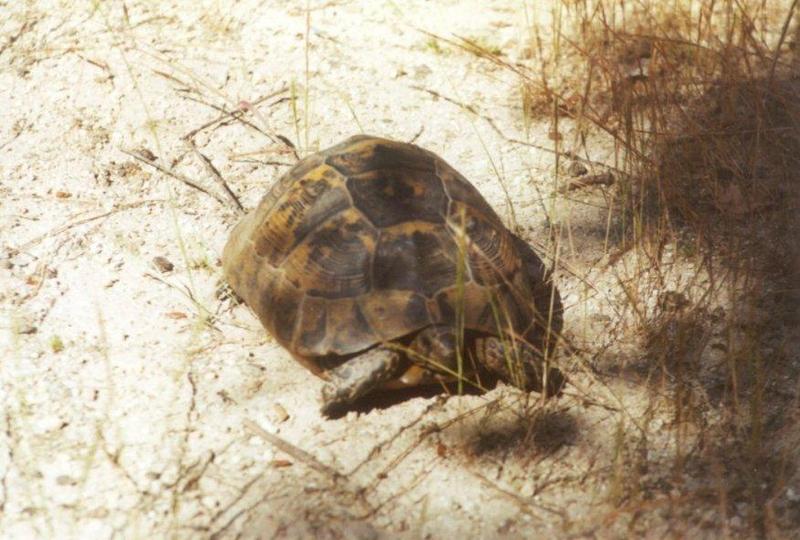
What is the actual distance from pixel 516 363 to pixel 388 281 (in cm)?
50

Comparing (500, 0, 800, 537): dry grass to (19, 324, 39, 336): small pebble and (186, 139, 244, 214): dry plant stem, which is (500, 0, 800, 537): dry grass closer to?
(186, 139, 244, 214): dry plant stem

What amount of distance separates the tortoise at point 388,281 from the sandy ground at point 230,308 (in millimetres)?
144

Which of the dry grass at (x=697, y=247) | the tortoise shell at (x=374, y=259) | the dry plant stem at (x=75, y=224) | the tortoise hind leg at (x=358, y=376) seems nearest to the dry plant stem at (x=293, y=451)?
the tortoise hind leg at (x=358, y=376)

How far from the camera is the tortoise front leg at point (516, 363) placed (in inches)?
122

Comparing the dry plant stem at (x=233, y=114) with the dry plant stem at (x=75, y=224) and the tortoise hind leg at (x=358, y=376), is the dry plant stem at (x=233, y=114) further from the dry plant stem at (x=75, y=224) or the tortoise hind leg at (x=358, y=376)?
the tortoise hind leg at (x=358, y=376)

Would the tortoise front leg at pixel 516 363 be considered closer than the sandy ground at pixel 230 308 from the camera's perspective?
No

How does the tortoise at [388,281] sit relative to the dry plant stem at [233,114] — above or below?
below

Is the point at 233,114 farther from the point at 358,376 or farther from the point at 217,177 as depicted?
the point at 358,376

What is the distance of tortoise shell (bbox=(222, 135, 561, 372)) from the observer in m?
3.11

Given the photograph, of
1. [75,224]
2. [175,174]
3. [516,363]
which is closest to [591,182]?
[516,363]

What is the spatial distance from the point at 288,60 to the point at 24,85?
1324mm

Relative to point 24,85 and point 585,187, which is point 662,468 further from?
point 24,85

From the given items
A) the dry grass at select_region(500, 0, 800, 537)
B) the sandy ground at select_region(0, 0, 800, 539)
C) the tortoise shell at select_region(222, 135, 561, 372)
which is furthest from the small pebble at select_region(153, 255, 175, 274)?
the dry grass at select_region(500, 0, 800, 537)

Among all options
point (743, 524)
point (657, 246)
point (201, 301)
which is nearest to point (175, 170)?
point (201, 301)
